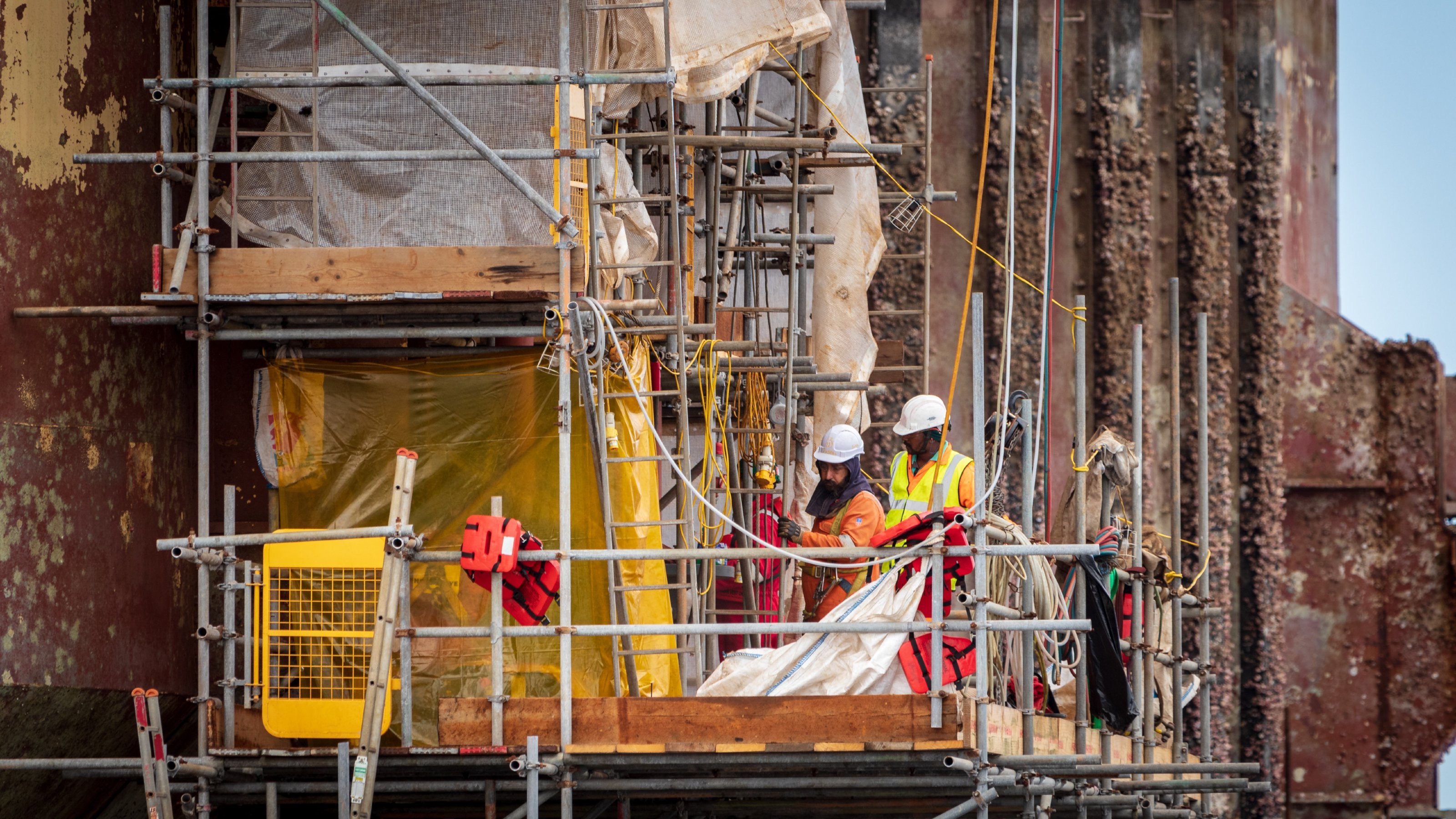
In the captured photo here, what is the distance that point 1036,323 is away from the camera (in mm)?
20984

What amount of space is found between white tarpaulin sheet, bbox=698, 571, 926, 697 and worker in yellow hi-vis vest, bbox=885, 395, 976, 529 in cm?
123

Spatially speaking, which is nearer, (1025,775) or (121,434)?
(1025,775)

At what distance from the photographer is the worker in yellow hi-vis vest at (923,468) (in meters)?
10.9

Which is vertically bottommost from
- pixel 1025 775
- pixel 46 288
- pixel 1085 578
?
pixel 1025 775

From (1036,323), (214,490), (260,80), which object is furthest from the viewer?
(1036,323)

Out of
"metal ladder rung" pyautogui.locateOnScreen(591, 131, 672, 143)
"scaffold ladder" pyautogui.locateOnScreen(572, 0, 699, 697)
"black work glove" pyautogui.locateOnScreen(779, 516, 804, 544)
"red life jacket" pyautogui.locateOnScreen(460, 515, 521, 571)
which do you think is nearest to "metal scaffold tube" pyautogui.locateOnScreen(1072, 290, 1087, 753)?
"black work glove" pyautogui.locateOnScreen(779, 516, 804, 544)

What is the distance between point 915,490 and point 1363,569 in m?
12.4

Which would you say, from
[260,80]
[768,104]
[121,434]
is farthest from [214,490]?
[768,104]

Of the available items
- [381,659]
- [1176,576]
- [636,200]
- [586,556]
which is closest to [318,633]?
[381,659]

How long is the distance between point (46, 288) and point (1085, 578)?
6.67 metres

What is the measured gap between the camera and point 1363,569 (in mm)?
21672

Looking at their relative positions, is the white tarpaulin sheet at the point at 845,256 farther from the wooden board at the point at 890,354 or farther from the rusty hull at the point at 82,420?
the rusty hull at the point at 82,420

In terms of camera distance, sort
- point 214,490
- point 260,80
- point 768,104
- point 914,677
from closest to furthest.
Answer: point 914,677 < point 260,80 < point 214,490 < point 768,104

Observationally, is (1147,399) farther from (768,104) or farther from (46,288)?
(46,288)
